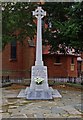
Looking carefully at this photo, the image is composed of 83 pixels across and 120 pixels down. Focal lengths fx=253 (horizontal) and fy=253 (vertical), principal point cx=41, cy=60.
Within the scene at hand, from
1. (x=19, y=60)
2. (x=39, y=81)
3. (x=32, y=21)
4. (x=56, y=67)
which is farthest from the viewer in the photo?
(x=56, y=67)

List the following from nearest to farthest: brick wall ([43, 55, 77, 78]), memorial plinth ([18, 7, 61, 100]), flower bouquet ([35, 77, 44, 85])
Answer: memorial plinth ([18, 7, 61, 100])
flower bouquet ([35, 77, 44, 85])
brick wall ([43, 55, 77, 78])

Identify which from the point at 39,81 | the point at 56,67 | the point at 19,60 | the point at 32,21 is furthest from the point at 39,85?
the point at 56,67

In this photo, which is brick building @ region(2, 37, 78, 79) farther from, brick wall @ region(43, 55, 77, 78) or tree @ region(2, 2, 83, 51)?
tree @ region(2, 2, 83, 51)

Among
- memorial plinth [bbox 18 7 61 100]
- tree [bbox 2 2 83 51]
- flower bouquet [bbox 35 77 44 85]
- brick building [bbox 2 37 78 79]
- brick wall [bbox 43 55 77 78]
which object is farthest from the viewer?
brick wall [bbox 43 55 77 78]

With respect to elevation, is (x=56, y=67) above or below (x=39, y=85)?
above

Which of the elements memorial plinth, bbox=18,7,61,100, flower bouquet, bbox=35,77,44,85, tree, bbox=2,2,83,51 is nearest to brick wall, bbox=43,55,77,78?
tree, bbox=2,2,83,51

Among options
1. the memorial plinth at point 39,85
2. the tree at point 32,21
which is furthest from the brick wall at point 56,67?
the memorial plinth at point 39,85

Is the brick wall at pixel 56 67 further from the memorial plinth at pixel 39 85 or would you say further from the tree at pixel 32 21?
the memorial plinth at pixel 39 85

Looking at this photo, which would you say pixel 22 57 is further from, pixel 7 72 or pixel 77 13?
pixel 77 13

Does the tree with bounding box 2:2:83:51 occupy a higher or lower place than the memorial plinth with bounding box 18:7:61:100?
higher

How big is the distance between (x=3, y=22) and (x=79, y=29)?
6.02 metres

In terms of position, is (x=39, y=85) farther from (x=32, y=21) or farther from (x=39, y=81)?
(x=32, y=21)

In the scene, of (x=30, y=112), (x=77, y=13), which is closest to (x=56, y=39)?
(x=77, y=13)

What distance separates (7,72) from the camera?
88.3 feet
